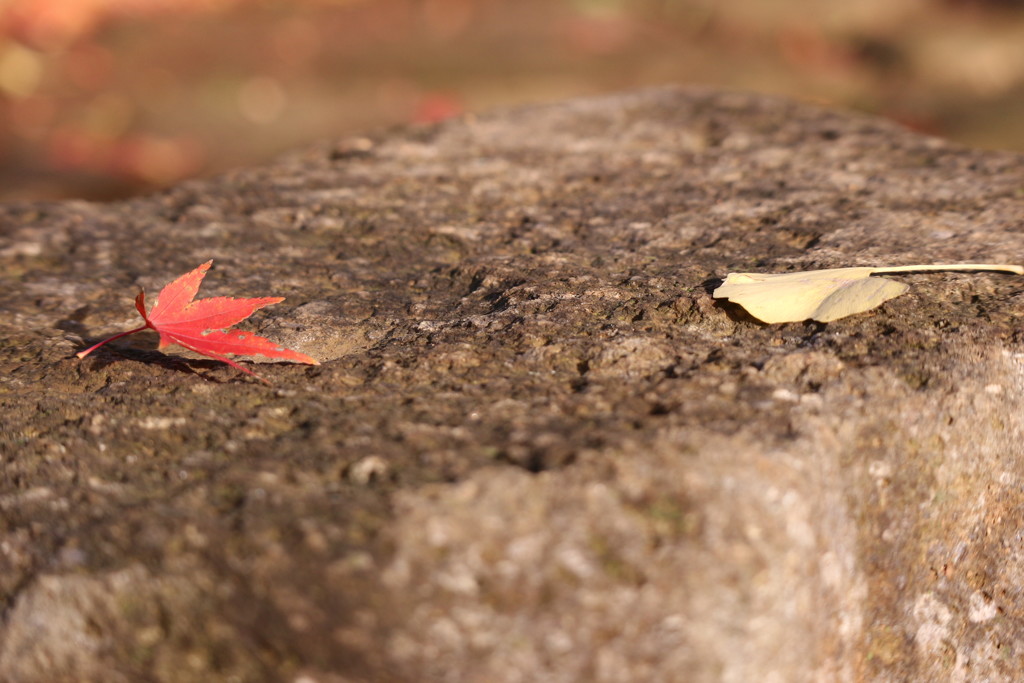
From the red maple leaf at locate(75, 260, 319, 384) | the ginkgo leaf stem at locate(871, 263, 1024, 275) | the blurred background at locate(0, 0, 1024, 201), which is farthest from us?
the blurred background at locate(0, 0, 1024, 201)

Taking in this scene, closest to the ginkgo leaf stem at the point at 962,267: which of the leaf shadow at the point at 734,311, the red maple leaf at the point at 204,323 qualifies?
the leaf shadow at the point at 734,311

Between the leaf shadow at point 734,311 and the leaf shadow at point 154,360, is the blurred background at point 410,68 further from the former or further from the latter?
the leaf shadow at point 734,311

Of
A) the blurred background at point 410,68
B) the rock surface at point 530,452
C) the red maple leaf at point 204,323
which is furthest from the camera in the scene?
the blurred background at point 410,68

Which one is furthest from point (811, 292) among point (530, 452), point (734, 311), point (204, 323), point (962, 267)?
point (204, 323)

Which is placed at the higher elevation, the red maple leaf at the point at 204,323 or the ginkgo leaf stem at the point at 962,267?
the ginkgo leaf stem at the point at 962,267

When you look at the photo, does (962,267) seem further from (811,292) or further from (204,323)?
(204,323)

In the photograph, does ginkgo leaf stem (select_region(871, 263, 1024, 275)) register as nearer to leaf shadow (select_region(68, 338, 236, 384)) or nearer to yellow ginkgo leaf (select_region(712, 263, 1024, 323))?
yellow ginkgo leaf (select_region(712, 263, 1024, 323))

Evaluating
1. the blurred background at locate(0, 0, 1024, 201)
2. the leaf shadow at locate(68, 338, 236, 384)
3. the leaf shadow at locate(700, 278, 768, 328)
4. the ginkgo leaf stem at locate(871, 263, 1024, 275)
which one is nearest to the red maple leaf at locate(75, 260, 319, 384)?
the leaf shadow at locate(68, 338, 236, 384)
